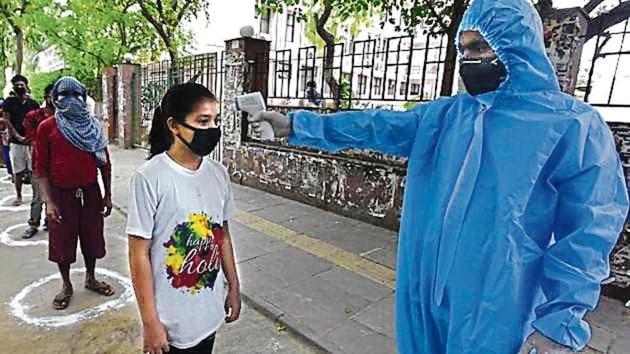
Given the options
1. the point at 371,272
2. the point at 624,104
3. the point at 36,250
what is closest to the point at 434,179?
the point at 371,272

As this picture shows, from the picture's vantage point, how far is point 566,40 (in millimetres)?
3539

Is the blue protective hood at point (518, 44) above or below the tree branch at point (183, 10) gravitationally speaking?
below

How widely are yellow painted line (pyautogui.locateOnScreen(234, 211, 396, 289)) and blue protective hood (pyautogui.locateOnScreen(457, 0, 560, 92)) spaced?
8.74 feet

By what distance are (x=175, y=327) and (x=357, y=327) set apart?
5.64 feet

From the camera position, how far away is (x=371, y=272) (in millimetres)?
3891

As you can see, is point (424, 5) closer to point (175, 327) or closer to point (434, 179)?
point (434, 179)

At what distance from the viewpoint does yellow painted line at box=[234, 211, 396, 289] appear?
3850mm

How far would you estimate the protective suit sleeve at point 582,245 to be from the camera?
3.78ft

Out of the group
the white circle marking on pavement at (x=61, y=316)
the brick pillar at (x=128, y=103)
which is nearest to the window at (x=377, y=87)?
the white circle marking on pavement at (x=61, y=316)

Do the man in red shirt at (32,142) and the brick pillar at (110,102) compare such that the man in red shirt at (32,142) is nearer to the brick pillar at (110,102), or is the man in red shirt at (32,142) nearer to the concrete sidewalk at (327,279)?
the concrete sidewalk at (327,279)

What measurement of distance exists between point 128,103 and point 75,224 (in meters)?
9.70

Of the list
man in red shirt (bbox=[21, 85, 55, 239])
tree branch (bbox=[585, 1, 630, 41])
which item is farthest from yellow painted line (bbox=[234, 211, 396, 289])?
tree branch (bbox=[585, 1, 630, 41])

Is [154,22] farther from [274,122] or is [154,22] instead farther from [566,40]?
[274,122]

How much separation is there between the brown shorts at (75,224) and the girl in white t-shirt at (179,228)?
1.74 meters
